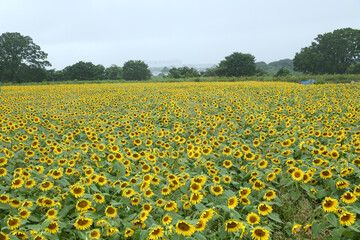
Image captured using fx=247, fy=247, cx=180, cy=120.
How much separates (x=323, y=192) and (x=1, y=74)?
53931 mm

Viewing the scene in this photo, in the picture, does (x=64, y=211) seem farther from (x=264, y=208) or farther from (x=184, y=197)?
(x=264, y=208)

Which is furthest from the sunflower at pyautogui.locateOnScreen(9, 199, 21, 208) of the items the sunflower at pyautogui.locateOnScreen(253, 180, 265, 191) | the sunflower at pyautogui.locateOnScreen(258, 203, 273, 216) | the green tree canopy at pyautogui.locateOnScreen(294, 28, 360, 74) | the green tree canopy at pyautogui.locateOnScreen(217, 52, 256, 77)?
the green tree canopy at pyautogui.locateOnScreen(294, 28, 360, 74)

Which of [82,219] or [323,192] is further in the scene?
[323,192]

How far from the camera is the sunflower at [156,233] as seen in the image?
185 centimetres

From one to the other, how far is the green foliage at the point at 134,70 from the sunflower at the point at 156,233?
60.1 m

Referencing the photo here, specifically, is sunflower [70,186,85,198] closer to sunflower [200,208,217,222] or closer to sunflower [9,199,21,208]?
sunflower [9,199,21,208]

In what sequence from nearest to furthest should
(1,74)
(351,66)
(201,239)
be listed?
(201,239), (1,74), (351,66)

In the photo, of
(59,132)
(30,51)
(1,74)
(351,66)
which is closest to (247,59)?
(351,66)

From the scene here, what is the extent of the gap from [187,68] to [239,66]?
40.6ft

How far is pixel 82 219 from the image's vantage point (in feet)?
6.80

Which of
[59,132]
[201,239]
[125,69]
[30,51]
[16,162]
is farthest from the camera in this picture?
[125,69]

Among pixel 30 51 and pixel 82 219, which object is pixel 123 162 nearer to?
pixel 82 219

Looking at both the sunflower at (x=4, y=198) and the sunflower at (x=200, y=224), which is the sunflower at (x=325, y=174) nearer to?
the sunflower at (x=200, y=224)

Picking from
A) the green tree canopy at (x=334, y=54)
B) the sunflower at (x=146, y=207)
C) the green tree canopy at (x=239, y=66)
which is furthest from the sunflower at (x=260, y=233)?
the green tree canopy at (x=334, y=54)
